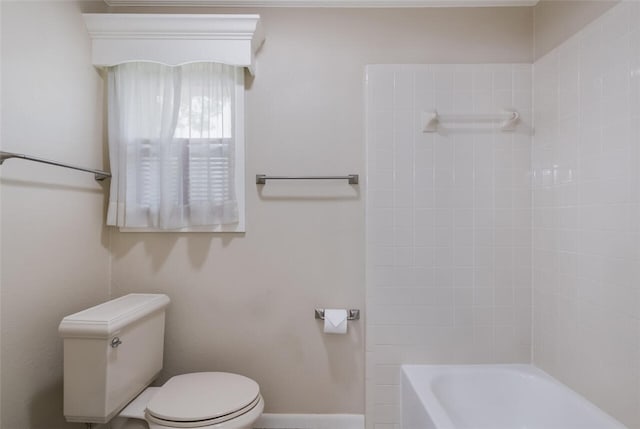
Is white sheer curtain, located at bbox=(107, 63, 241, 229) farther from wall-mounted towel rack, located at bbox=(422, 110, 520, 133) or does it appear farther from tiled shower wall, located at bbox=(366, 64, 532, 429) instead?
wall-mounted towel rack, located at bbox=(422, 110, 520, 133)

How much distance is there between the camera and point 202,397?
150 cm

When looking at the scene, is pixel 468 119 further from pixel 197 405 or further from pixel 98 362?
Result: pixel 98 362

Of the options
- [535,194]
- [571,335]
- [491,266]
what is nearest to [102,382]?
[491,266]

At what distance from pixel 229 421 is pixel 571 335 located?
57.6 inches

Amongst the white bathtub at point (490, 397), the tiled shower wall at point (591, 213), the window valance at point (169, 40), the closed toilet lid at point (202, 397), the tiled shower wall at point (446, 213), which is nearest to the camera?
the tiled shower wall at point (591, 213)

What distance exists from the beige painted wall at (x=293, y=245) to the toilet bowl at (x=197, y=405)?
0.84 feet

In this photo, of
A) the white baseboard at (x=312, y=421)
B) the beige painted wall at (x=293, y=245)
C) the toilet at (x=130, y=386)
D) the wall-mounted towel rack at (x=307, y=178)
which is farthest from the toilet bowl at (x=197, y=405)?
the wall-mounted towel rack at (x=307, y=178)

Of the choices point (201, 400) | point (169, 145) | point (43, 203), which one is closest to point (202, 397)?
point (201, 400)

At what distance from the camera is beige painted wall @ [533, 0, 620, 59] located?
4.78 ft

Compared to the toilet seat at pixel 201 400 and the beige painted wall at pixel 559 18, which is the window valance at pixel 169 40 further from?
the toilet seat at pixel 201 400

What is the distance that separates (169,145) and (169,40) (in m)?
0.50

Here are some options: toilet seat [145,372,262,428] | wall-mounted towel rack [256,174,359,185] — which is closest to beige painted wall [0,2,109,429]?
toilet seat [145,372,262,428]

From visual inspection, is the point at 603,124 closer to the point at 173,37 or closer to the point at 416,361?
the point at 416,361

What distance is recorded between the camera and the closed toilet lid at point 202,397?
4.56 feet
